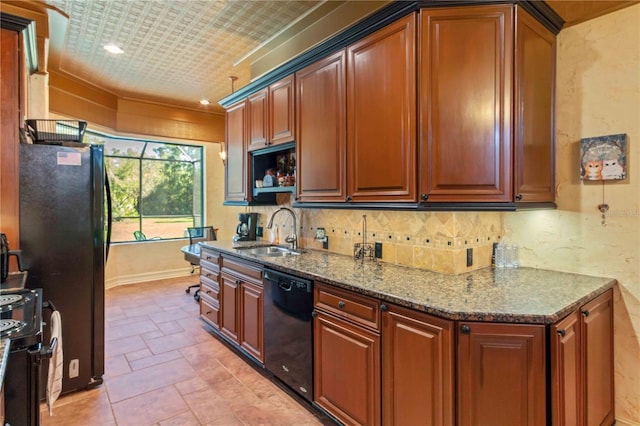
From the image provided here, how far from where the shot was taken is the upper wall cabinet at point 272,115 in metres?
3.00

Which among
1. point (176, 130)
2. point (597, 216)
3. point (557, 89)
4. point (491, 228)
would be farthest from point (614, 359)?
point (176, 130)

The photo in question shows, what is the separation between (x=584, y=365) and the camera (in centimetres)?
172

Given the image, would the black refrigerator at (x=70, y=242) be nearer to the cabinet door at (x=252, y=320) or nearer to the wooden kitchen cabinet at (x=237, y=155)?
the cabinet door at (x=252, y=320)

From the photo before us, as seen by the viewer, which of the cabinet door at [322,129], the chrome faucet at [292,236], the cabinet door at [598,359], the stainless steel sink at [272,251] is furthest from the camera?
the chrome faucet at [292,236]

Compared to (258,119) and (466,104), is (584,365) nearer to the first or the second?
(466,104)

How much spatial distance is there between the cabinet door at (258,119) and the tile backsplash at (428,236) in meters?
1.12

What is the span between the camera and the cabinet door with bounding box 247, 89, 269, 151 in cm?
331

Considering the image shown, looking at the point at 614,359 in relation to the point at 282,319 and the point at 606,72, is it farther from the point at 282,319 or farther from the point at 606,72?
the point at 282,319

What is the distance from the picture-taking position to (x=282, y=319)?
2.49 meters

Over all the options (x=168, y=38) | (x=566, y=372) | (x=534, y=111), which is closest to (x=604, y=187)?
(x=534, y=111)

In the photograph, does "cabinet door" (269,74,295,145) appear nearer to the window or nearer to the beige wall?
the beige wall

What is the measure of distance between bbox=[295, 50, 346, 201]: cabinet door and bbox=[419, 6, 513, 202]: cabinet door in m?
0.68

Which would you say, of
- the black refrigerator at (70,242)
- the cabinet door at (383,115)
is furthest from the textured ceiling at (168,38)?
the black refrigerator at (70,242)

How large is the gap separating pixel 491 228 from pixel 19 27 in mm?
3515
